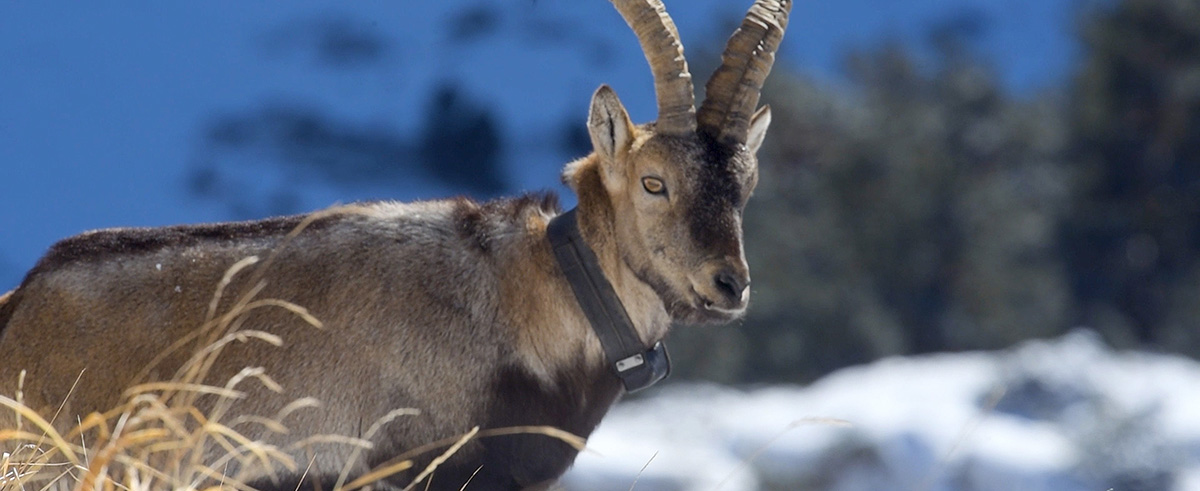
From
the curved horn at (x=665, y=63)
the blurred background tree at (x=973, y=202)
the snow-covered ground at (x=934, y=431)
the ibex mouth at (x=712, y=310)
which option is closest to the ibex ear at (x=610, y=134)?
the curved horn at (x=665, y=63)

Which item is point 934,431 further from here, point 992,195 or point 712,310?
point 992,195

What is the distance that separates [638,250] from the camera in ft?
21.7

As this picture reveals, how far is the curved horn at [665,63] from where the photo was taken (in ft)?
22.1

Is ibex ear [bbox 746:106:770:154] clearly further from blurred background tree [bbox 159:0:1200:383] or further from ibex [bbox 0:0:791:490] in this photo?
blurred background tree [bbox 159:0:1200:383]

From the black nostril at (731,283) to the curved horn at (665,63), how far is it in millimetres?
769

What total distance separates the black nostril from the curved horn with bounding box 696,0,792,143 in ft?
2.58

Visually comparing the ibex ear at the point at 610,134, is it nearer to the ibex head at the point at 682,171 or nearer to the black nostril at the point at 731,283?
the ibex head at the point at 682,171

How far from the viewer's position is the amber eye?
661 cm

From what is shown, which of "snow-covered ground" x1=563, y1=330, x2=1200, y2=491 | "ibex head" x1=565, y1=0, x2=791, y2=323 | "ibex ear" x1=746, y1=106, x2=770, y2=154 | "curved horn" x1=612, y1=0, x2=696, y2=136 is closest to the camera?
"ibex head" x1=565, y1=0, x2=791, y2=323

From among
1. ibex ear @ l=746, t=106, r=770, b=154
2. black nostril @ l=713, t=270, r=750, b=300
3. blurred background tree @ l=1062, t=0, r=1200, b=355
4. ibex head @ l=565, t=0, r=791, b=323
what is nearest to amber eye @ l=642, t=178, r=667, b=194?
ibex head @ l=565, t=0, r=791, b=323

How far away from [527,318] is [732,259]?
97 cm

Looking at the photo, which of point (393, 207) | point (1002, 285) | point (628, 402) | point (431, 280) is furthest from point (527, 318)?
point (1002, 285)

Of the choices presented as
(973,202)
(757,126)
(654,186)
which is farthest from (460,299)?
(973,202)

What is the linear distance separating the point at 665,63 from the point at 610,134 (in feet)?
1.40
